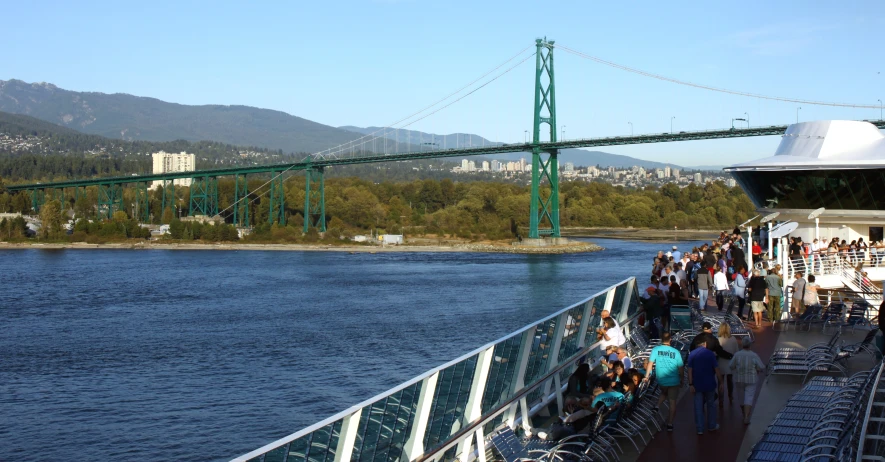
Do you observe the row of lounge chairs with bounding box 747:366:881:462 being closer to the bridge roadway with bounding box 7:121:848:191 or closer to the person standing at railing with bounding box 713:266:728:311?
the person standing at railing with bounding box 713:266:728:311

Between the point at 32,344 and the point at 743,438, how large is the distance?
19504 mm

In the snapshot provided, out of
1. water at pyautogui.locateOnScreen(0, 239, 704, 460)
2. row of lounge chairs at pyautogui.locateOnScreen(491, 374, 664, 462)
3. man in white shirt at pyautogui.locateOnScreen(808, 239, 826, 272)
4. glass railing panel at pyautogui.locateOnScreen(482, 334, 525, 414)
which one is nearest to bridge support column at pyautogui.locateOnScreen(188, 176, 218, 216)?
water at pyautogui.locateOnScreen(0, 239, 704, 460)

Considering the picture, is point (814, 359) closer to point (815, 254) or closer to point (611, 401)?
point (611, 401)

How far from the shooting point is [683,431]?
18.8 feet

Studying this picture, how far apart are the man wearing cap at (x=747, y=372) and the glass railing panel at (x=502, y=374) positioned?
171 centimetres

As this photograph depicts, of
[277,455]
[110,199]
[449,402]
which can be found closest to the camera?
[277,455]

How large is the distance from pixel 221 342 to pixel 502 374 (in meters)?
17.5

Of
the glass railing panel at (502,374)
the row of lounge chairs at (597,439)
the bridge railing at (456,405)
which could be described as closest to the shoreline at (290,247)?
the bridge railing at (456,405)

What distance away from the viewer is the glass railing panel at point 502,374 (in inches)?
189

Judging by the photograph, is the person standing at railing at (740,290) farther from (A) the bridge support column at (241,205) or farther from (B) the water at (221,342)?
(A) the bridge support column at (241,205)

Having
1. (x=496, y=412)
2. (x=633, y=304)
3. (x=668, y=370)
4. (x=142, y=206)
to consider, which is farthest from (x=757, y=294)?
(x=142, y=206)

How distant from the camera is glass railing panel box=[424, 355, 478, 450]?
4211 millimetres

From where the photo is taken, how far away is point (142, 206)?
92188 millimetres

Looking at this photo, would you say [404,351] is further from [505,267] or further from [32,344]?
[505,267]
